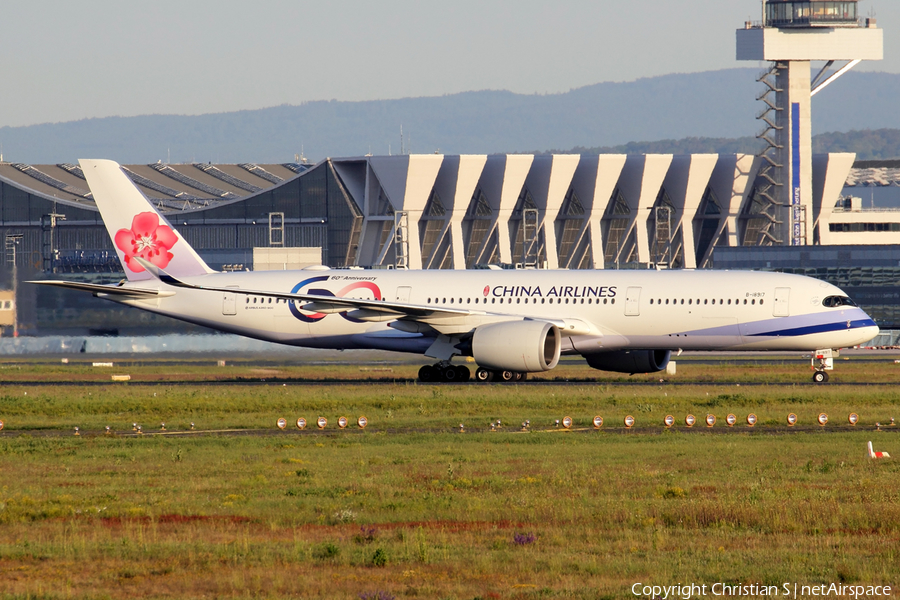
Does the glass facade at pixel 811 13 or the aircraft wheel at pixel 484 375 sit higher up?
the glass facade at pixel 811 13

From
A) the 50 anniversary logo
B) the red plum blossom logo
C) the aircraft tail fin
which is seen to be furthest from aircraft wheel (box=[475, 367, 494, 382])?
the red plum blossom logo

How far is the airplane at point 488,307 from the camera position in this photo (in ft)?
139

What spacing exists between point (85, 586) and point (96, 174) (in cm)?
3932

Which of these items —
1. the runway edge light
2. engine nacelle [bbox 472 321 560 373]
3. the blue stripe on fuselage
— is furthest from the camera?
the blue stripe on fuselage

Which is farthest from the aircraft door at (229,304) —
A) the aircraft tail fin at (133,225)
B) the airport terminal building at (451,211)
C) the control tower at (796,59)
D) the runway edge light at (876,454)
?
the control tower at (796,59)

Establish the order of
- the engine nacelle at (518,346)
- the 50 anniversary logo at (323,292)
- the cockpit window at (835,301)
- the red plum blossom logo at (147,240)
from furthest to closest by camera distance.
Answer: the red plum blossom logo at (147,240) → the 50 anniversary logo at (323,292) → the cockpit window at (835,301) → the engine nacelle at (518,346)

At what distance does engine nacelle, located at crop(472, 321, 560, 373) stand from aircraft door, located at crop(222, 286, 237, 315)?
34.3ft

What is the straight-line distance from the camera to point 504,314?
44.5 meters

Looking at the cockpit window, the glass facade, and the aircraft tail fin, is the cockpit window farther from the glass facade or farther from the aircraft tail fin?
the glass facade

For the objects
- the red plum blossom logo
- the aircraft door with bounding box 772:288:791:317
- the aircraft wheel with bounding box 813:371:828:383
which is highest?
the red plum blossom logo

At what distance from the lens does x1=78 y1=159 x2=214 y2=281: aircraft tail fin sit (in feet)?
160

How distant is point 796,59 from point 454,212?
40.3 meters

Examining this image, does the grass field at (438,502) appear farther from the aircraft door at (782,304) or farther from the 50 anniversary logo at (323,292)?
the 50 anniversary logo at (323,292)

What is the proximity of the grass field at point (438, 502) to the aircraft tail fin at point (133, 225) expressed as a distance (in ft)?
50.2
